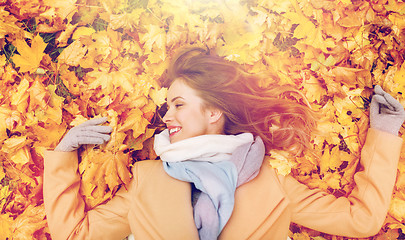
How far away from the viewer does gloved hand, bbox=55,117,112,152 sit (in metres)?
1.30

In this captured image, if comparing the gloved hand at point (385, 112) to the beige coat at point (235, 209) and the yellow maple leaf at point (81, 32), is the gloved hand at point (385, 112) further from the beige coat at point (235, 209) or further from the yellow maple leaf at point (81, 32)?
the yellow maple leaf at point (81, 32)

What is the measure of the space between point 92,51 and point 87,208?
0.73 m

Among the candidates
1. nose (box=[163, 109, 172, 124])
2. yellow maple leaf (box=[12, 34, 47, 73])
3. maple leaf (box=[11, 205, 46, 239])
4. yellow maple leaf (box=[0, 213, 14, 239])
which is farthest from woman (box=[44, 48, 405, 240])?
yellow maple leaf (box=[12, 34, 47, 73])

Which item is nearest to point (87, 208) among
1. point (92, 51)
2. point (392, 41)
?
point (92, 51)

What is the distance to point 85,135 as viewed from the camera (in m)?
1.30

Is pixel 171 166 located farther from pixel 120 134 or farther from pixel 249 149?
pixel 249 149

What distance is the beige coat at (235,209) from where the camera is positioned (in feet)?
4.32

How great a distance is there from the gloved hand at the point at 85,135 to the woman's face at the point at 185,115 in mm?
279

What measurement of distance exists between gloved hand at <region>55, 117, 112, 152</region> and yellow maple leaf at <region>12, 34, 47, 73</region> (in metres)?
0.36

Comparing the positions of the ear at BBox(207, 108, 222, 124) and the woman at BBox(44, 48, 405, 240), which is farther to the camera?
the ear at BBox(207, 108, 222, 124)

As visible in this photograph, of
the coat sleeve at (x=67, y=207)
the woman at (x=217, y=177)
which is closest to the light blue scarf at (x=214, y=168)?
the woman at (x=217, y=177)

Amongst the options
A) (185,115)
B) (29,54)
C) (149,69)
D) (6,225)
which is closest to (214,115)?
(185,115)

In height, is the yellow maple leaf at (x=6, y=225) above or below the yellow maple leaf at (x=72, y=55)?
below

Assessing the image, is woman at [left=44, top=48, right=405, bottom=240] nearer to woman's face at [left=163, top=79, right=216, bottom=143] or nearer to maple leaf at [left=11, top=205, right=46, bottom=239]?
woman's face at [left=163, top=79, right=216, bottom=143]
